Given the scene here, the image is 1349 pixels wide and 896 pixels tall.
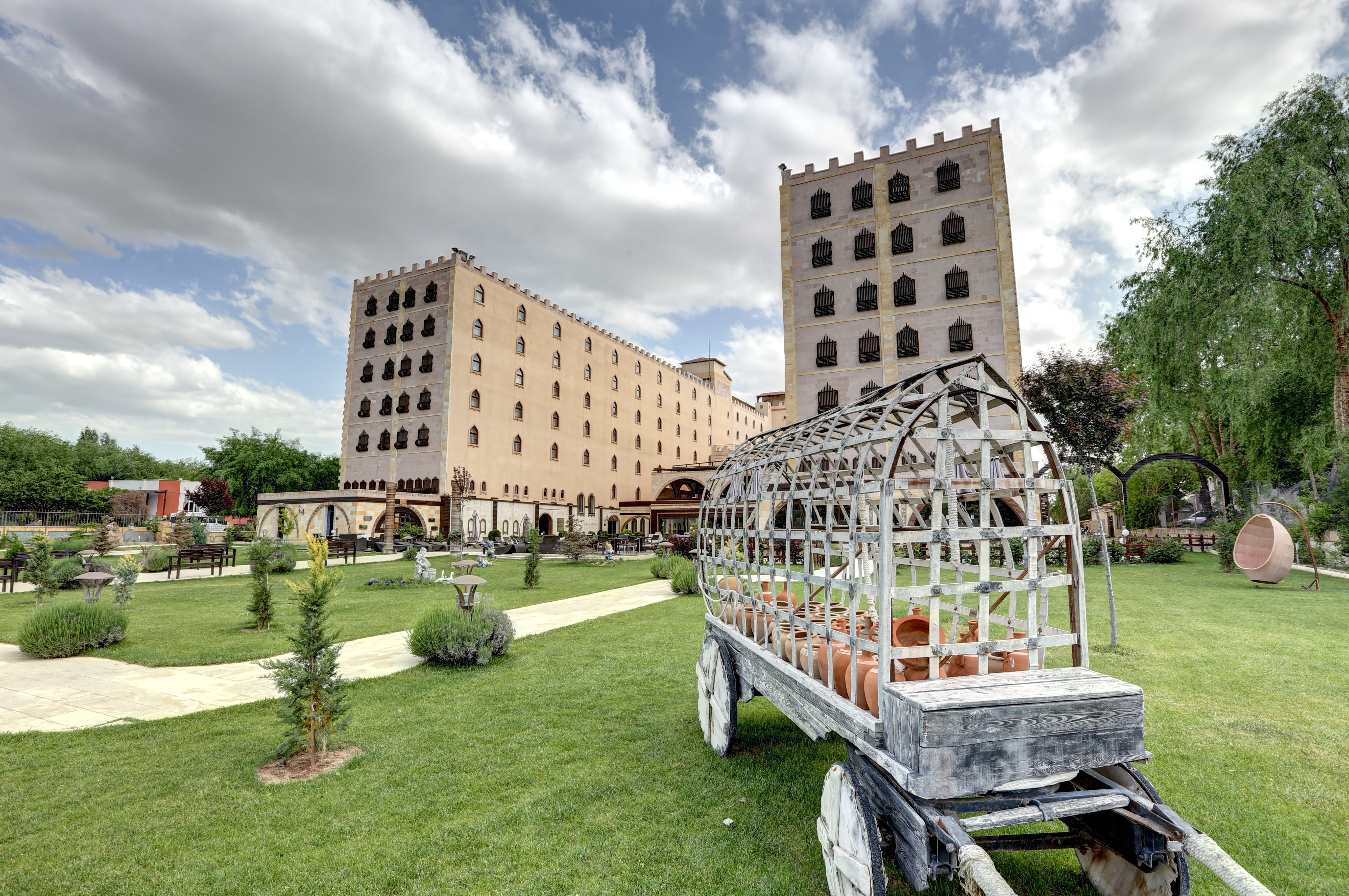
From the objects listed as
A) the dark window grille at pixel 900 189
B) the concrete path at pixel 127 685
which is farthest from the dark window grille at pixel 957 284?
the concrete path at pixel 127 685

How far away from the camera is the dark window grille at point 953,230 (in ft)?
84.9

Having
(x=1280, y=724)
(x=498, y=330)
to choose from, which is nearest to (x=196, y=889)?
(x=1280, y=724)

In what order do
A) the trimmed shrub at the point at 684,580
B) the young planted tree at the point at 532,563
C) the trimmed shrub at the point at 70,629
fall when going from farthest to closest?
the young planted tree at the point at 532,563 < the trimmed shrub at the point at 684,580 < the trimmed shrub at the point at 70,629

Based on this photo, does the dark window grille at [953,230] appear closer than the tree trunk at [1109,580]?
No

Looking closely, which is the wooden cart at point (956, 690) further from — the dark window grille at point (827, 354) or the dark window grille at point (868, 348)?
the dark window grille at point (827, 354)

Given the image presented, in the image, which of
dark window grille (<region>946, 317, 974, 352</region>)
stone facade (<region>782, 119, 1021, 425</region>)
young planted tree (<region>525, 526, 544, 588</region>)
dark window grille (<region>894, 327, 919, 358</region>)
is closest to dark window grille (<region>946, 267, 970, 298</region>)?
stone facade (<region>782, 119, 1021, 425</region>)

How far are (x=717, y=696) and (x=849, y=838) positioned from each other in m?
2.63

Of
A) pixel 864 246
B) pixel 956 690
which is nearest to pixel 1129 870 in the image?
pixel 956 690

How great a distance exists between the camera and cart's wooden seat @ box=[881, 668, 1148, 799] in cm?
273

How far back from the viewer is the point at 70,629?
9445mm

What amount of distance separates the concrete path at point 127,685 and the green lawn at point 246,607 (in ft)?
1.44

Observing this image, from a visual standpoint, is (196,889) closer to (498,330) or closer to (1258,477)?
(1258,477)

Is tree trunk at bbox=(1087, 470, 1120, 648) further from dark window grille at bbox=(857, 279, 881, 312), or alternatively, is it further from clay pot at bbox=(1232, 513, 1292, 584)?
dark window grille at bbox=(857, 279, 881, 312)

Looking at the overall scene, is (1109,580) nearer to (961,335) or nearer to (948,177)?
(961,335)
